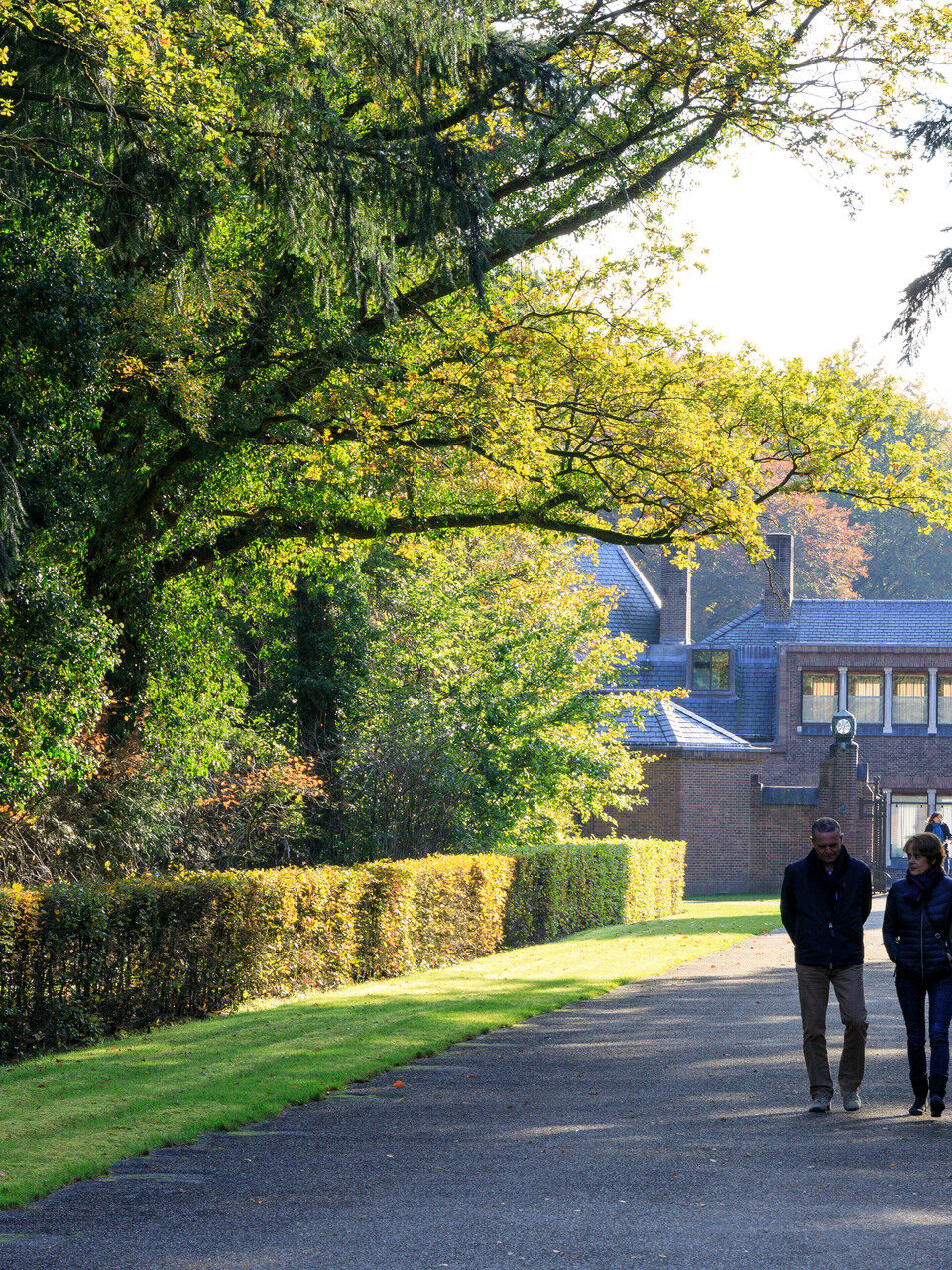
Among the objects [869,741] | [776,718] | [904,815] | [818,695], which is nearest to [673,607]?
[776,718]

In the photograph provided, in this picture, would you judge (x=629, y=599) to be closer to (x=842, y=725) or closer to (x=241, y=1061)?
(x=842, y=725)

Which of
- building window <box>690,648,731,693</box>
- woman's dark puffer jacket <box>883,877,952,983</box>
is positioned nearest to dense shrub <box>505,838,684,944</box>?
woman's dark puffer jacket <box>883,877,952,983</box>

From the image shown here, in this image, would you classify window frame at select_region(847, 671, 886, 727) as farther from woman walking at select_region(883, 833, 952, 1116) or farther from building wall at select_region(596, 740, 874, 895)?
woman walking at select_region(883, 833, 952, 1116)

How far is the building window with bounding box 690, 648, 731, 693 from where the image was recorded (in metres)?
46.9

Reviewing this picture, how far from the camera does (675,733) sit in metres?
39.7

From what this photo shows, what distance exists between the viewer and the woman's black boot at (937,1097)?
8.88 m

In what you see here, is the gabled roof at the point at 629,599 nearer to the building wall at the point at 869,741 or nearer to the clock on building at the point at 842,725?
the building wall at the point at 869,741

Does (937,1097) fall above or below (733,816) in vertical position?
below

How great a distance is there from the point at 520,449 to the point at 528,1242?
10689mm

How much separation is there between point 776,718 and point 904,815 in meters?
4.95

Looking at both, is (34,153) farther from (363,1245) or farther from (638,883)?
(638,883)

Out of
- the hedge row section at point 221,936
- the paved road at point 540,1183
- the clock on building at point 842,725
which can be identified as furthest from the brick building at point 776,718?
the paved road at point 540,1183

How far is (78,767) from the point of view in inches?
607

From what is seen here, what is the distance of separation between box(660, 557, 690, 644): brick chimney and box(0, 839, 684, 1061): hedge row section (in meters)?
26.3
